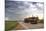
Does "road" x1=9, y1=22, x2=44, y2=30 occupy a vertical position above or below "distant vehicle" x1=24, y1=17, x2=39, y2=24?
below

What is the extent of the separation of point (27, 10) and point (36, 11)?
97 mm

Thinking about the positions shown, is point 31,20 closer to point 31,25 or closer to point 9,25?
point 31,25

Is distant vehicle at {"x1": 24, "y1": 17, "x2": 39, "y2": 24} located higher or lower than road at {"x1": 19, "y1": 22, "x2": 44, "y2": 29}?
higher

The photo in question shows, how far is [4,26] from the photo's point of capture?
2.68 ft

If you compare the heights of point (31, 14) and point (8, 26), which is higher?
point (31, 14)

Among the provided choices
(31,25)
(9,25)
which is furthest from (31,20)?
(9,25)

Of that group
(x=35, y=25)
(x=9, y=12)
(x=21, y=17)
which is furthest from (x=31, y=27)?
(x=9, y=12)

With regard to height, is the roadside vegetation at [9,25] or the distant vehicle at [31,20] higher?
the distant vehicle at [31,20]

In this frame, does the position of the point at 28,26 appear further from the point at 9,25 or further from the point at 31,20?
the point at 9,25

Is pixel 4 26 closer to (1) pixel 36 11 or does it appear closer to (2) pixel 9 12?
(2) pixel 9 12

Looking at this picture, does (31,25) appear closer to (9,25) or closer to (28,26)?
(28,26)

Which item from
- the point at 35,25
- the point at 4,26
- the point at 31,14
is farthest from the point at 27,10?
the point at 4,26

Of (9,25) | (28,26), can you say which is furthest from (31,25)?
(9,25)
